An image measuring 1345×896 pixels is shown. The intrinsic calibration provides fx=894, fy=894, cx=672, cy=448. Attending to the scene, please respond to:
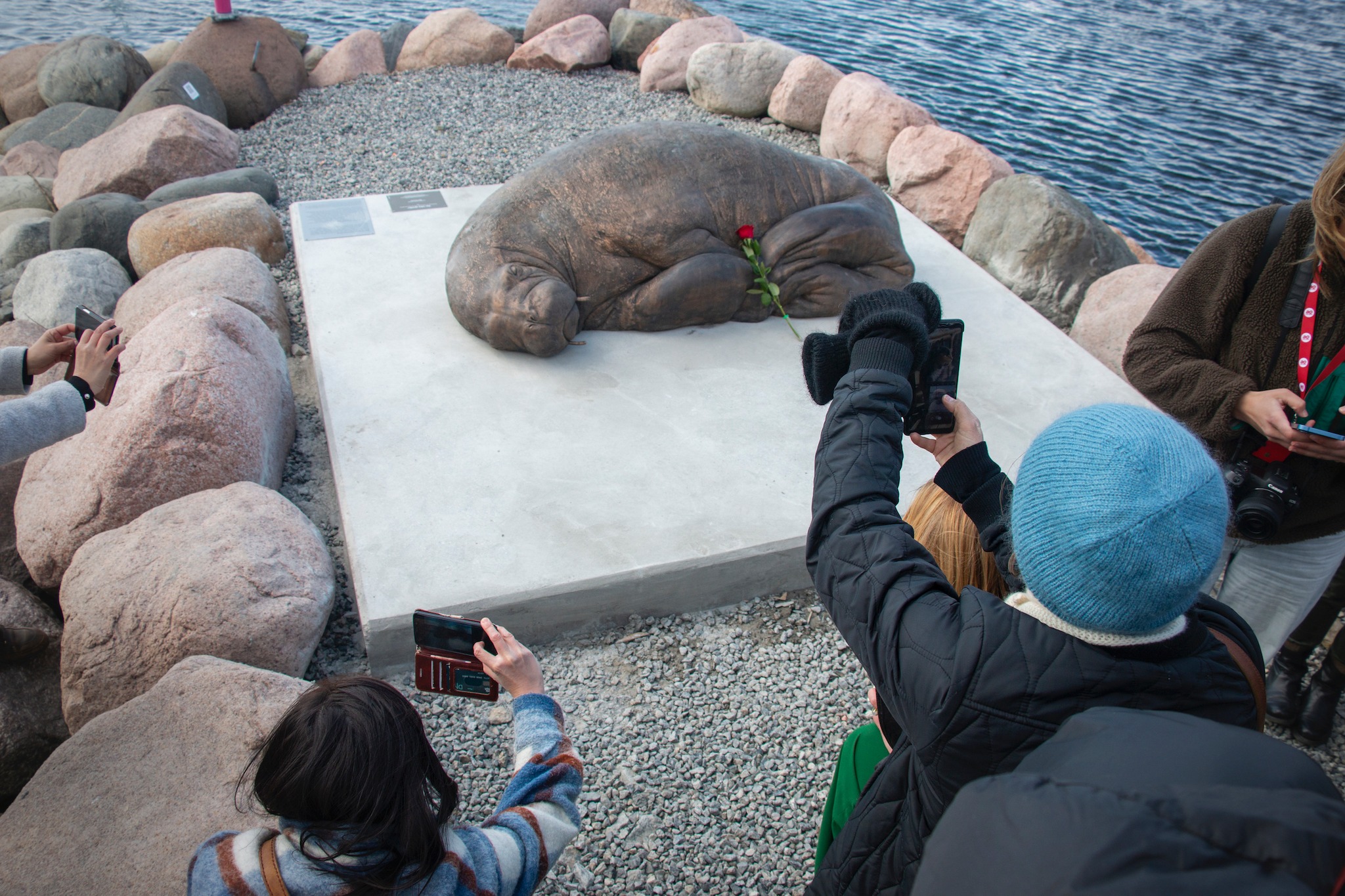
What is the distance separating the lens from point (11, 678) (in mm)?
2906

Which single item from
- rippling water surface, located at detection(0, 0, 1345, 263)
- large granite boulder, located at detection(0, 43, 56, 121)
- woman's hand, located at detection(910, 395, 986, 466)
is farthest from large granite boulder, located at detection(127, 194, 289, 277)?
rippling water surface, located at detection(0, 0, 1345, 263)

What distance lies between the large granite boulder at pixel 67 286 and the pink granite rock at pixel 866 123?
539 cm

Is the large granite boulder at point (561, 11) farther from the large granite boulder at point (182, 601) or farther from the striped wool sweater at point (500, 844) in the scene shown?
the striped wool sweater at point (500, 844)

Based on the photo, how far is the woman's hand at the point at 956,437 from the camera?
170 cm

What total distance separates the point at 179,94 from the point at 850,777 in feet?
28.0

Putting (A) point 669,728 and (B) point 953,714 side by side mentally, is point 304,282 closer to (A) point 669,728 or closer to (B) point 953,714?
(A) point 669,728

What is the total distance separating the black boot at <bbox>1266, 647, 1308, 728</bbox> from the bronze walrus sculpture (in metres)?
2.68

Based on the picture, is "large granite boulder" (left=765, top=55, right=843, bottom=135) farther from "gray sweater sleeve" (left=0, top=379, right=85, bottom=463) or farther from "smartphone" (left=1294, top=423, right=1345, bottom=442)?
"gray sweater sleeve" (left=0, top=379, right=85, bottom=463)

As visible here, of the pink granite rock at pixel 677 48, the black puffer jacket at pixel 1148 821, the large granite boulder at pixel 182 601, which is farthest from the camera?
the pink granite rock at pixel 677 48

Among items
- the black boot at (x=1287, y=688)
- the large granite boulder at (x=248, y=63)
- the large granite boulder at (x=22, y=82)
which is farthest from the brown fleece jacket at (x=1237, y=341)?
the large granite boulder at (x=22, y=82)

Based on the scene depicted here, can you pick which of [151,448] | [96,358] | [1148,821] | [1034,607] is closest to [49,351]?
[96,358]

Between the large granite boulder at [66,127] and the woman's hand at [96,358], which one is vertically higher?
the woman's hand at [96,358]

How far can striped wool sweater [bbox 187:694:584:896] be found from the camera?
137 cm

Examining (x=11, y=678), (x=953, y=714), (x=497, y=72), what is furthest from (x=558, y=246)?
(x=497, y=72)
